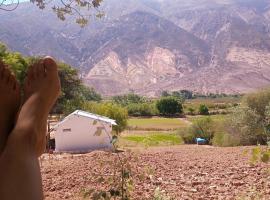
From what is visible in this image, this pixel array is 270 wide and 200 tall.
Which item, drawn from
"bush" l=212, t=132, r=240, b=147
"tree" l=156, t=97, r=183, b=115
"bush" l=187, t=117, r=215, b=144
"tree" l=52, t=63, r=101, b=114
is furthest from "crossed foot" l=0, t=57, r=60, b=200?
"tree" l=156, t=97, r=183, b=115

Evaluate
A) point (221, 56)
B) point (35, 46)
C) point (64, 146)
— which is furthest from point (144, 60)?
point (64, 146)

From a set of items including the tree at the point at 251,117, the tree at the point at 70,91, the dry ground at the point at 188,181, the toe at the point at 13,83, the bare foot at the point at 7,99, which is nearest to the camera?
the bare foot at the point at 7,99

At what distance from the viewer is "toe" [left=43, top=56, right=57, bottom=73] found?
8.21ft

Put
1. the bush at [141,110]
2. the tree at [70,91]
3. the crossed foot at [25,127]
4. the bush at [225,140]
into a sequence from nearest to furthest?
the crossed foot at [25,127] → the bush at [225,140] → the tree at [70,91] → the bush at [141,110]

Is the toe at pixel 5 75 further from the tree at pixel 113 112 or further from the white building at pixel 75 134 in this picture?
the tree at pixel 113 112

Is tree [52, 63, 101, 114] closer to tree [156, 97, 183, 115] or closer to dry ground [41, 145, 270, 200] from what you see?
dry ground [41, 145, 270, 200]

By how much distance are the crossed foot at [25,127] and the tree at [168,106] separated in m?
59.7

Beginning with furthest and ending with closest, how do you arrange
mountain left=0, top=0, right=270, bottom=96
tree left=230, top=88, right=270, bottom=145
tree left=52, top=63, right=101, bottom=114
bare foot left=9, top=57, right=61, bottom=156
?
mountain left=0, top=0, right=270, bottom=96, tree left=52, top=63, right=101, bottom=114, tree left=230, top=88, right=270, bottom=145, bare foot left=9, top=57, right=61, bottom=156

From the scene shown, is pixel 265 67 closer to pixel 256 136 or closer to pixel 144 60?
pixel 144 60

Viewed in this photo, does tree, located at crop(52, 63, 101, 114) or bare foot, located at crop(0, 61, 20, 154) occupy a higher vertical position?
tree, located at crop(52, 63, 101, 114)

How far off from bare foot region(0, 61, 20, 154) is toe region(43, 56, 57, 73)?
194 millimetres

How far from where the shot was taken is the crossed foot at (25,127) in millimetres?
1657

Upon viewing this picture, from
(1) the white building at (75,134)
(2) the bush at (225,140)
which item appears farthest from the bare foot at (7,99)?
(1) the white building at (75,134)

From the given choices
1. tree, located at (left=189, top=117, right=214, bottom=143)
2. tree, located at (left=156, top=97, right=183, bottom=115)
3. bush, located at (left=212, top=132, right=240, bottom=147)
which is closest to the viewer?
bush, located at (left=212, top=132, right=240, bottom=147)
